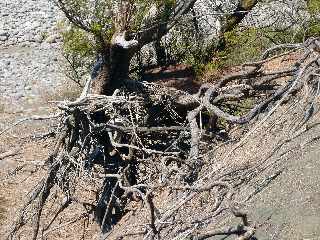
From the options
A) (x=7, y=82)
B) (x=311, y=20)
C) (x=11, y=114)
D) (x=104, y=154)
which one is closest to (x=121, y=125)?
(x=104, y=154)

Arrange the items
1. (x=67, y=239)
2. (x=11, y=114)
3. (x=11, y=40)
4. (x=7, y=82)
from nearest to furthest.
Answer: (x=67, y=239) → (x=11, y=114) → (x=7, y=82) → (x=11, y=40)

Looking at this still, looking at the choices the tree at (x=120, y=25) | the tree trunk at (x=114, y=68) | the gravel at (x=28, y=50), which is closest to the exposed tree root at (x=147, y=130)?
the tree trunk at (x=114, y=68)

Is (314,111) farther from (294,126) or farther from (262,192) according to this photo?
(262,192)

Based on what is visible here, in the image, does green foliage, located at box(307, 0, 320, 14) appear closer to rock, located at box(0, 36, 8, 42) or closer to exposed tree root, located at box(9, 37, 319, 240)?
exposed tree root, located at box(9, 37, 319, 240)

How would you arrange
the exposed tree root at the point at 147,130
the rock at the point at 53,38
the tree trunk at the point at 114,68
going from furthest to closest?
1. the rock at the point at 53,38
2. the tree trunk at the point at 114,68
3. the exposed tree root at the point at 147,130

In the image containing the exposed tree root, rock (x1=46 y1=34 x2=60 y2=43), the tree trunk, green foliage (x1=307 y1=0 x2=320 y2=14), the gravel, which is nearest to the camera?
the exposed tree root

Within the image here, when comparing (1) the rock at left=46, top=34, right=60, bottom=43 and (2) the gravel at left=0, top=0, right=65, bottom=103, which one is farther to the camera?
(1) the rock at left=46, top=34, right=60, bottom=43

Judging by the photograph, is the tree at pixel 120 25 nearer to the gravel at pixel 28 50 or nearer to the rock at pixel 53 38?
the gravel at pixel 28 50

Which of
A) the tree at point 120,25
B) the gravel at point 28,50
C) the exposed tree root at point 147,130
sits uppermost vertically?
the tree at point 120,25

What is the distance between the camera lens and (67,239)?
9844 millimetres

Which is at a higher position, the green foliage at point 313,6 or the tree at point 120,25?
the green foliage at point 313,6

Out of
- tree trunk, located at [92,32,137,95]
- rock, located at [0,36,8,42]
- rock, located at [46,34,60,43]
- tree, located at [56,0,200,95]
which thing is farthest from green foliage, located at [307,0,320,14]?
rock, located at [0,36,8,42]

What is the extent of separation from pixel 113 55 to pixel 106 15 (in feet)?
8.58

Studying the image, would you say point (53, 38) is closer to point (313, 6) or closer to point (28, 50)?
point (28, 50)
